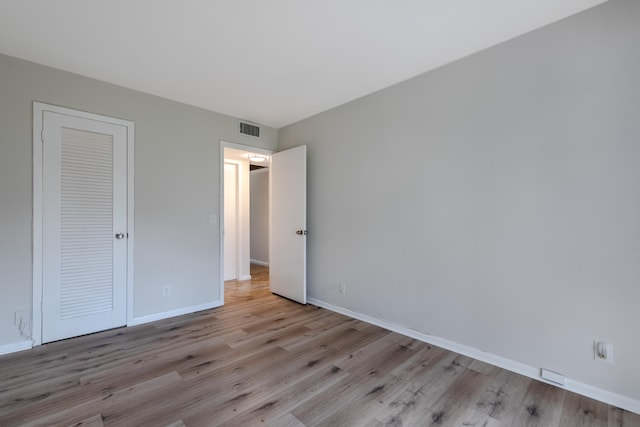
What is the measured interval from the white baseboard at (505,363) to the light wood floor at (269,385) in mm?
59

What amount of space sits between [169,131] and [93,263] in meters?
1.64

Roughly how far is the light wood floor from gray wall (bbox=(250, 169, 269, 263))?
4.03 metres

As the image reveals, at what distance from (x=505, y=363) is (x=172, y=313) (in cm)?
344

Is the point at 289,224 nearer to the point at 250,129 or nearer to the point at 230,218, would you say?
the point at 250,129

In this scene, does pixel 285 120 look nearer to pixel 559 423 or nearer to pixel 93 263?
pixel 93 263

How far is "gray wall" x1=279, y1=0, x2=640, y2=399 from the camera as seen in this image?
184 cm

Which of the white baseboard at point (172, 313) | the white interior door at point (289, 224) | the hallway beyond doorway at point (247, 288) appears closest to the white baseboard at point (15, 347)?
the white baseboard at point (172, 313)

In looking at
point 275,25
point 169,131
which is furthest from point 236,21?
point 169,131

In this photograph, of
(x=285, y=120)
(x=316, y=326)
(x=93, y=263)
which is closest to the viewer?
(x=93, y=263)

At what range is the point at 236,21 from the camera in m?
2.04

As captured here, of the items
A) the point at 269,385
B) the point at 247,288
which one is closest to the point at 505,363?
the point at 269,385

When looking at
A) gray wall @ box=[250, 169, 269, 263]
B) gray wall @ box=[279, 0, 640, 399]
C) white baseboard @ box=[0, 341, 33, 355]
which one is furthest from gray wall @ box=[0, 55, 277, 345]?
gray wall @ box=[250, 169, 269, 263]

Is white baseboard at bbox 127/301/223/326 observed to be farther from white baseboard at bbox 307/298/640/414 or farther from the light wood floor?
white baseboard at bbox 307/298/640/414

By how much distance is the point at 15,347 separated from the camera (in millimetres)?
2516
